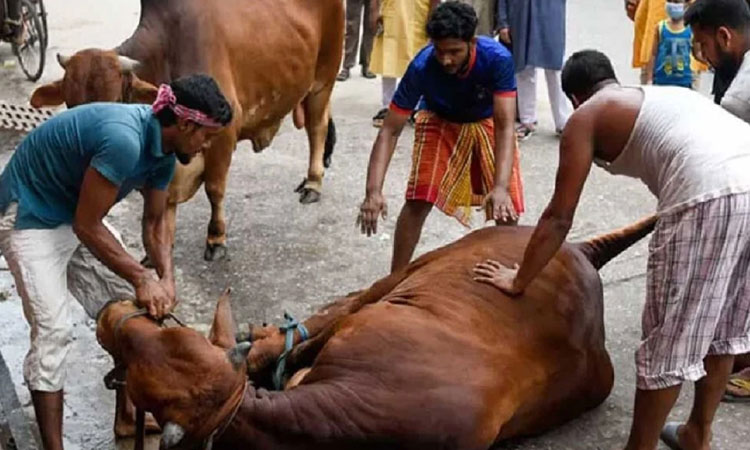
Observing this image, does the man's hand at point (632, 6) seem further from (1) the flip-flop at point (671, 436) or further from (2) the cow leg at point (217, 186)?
(1) the flip-flop at point (671, 436)

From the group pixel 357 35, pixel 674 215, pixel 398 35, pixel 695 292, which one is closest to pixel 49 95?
pixel 674 215

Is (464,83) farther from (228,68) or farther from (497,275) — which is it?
(228,68)

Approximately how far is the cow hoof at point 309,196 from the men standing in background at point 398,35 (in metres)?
1.64

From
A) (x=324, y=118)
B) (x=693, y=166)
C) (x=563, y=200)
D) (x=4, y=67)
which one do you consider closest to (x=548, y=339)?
(x=563, y=200)

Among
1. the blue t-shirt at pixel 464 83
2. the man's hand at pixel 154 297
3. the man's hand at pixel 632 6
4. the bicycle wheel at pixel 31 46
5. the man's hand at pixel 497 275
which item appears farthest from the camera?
the bicycle wheel at pixel 31 46

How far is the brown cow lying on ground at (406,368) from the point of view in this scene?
3.77 m

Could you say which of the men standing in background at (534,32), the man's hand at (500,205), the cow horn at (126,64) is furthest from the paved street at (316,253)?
the cow horn at (126,64)

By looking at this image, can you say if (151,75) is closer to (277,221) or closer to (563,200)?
(277,221)

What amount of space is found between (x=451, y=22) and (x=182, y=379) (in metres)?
2.21

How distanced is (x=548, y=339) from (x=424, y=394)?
68cm

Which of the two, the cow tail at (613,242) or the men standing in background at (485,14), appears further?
the men standing in background at (485,14)

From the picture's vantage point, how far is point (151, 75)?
6.16 meters

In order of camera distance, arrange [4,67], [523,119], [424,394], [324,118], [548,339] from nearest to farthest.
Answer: [424,394] < [548,339] < [324,118] < [523,119] < [4,67]

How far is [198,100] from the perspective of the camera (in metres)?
4.14
